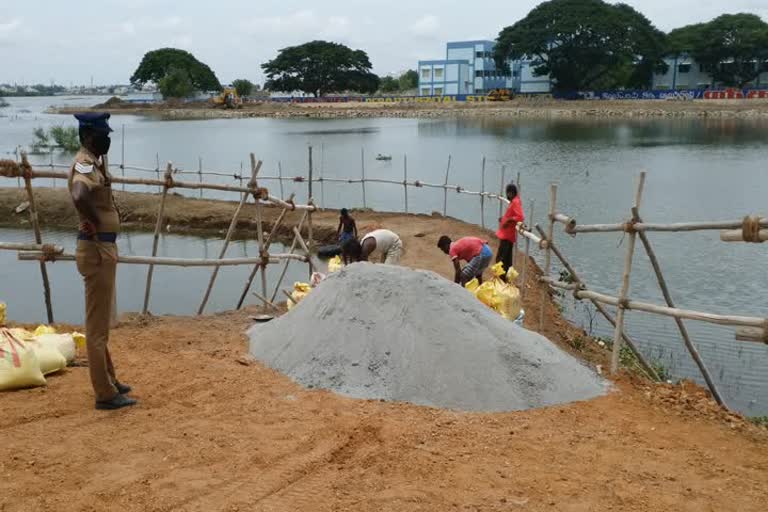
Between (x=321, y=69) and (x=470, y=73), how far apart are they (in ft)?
50.6

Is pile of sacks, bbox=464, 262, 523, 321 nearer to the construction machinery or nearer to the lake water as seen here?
the lake water

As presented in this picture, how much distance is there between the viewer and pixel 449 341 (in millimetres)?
5000

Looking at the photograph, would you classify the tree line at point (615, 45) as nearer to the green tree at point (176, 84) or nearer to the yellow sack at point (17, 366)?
the green tree at point (176, 84)

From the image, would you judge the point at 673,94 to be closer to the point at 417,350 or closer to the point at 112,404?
the point at 417,350

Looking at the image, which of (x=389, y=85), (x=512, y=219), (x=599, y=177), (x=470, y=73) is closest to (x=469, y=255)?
(x=512, y=219)

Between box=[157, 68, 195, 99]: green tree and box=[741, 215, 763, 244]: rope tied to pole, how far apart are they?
7597 cm

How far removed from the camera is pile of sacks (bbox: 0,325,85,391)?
475 cm

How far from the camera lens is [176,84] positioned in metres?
74.4

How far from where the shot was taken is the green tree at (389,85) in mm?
90750

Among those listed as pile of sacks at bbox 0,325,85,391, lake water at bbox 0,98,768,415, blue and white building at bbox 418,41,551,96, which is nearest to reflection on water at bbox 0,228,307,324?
lake water at bbox 0,98,768,415

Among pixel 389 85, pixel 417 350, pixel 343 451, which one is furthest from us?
pixel 389 85

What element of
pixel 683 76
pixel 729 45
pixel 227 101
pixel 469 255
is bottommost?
pixel 469 255

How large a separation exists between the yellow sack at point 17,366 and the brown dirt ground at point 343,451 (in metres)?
0.10

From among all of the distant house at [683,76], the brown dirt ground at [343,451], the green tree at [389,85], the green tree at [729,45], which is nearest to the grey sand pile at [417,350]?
the brown dirt ground at [343,451]
